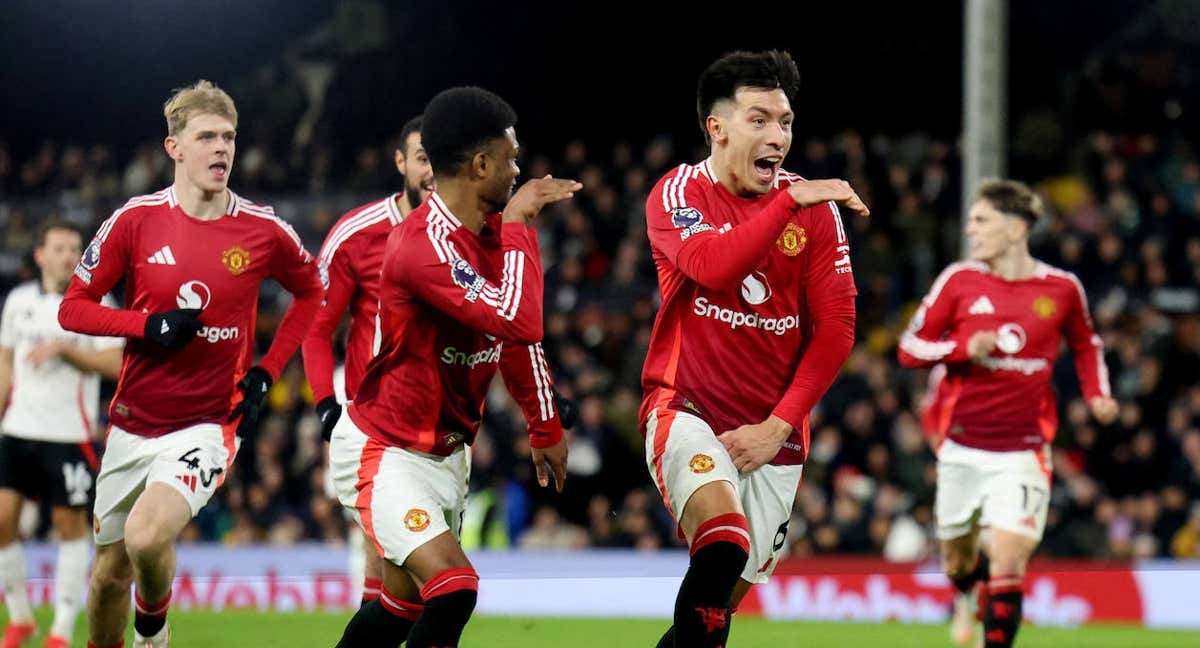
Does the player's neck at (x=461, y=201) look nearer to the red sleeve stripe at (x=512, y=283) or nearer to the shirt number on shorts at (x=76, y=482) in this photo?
the red sleeve stripe at (x=512, y=283)

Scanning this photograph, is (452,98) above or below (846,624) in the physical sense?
above

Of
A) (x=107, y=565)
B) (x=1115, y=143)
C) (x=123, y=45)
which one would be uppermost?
(x=123, y=45)

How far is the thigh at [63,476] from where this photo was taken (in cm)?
909

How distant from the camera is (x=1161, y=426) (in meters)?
14.0

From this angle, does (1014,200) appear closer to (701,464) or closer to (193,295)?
(701,464)

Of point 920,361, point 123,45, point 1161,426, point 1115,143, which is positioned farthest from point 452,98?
point 123,45

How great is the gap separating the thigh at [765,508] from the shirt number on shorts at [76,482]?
4475 mm

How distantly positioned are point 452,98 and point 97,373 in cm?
435

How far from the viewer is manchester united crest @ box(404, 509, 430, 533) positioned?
548cm

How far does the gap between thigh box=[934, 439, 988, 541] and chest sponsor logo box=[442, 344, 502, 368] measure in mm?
3781

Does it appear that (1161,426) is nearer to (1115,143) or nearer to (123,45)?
(1115,143)

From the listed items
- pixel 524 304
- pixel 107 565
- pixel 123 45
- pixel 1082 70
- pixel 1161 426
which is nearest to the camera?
pixel 524 304

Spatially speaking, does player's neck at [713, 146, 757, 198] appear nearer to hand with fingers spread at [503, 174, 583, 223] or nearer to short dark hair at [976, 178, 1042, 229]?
hand with fingers spread at [503, 174, 583, 223]

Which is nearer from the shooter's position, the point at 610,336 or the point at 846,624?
the point at 846,624
